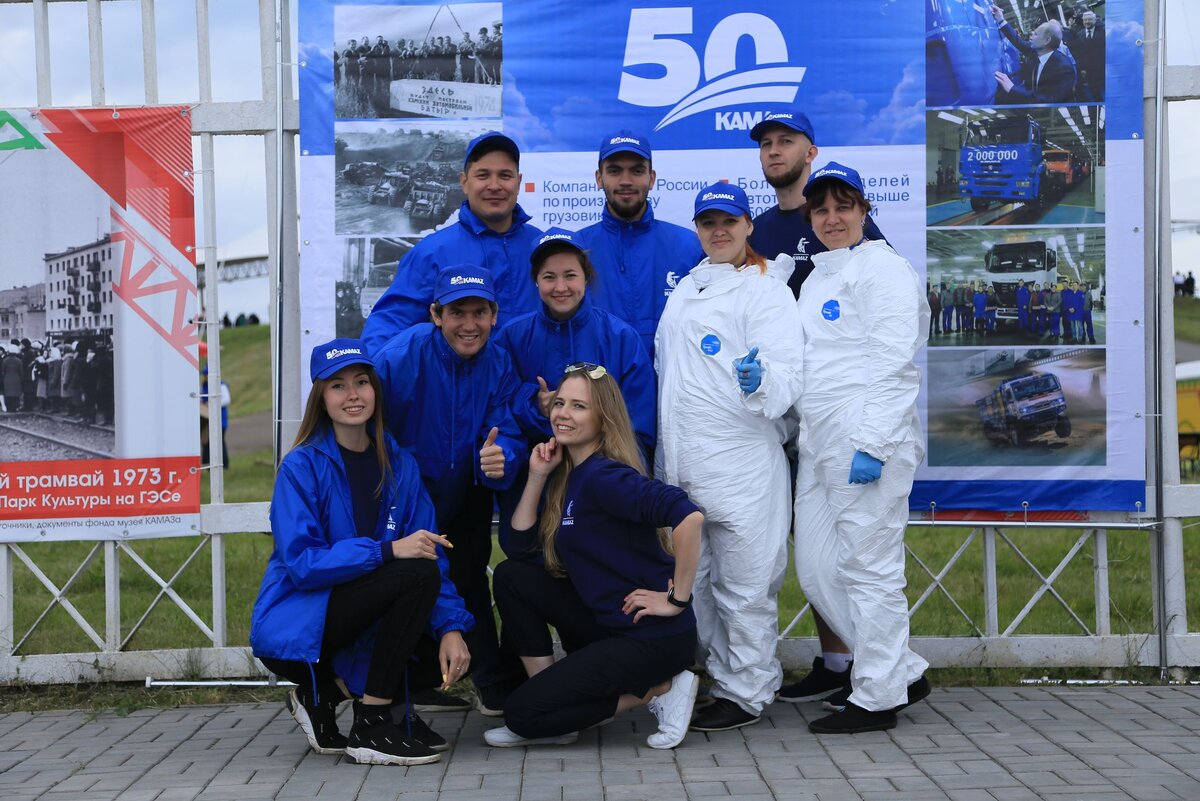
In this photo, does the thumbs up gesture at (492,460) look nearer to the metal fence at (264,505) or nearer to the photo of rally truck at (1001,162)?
the metal fence at (264,505)

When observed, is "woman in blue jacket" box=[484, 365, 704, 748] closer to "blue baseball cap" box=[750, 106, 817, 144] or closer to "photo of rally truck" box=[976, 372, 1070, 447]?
"blue baseball cap" box=[750, 106, 817, 144]

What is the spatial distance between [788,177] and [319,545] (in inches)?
88.5

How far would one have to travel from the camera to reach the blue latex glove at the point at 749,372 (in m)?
4.11

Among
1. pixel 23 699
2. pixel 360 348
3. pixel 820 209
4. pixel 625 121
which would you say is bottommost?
pixel 23 699

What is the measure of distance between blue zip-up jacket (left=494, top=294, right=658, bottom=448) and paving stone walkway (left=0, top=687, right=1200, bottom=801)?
1.13 m

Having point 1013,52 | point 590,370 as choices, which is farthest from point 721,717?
point 1013,52

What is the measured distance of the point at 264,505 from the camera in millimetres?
5184

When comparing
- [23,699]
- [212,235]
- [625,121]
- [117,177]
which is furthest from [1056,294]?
[23,699]

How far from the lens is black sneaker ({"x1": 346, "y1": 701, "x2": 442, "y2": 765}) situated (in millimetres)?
3943

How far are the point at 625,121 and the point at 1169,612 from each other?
3109 millimetres

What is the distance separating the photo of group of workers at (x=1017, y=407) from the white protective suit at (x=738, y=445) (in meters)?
1.18

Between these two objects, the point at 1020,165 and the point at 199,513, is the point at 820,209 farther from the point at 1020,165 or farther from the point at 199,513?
the point at 199,513

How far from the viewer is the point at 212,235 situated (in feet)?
17.1

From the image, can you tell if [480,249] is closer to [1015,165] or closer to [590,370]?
[590,370]
